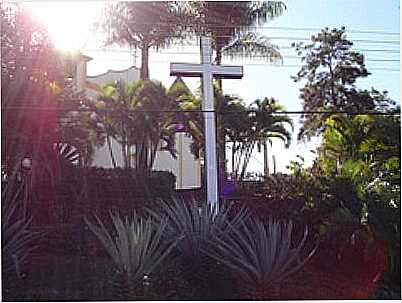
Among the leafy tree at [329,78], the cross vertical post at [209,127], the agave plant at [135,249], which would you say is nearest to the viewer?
the agave plant at [135,249]

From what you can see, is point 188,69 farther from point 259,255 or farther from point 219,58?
point 259,255

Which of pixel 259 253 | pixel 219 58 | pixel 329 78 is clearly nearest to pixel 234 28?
pixel 219 58

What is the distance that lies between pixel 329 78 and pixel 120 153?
3.32 m

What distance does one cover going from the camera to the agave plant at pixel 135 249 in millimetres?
5277

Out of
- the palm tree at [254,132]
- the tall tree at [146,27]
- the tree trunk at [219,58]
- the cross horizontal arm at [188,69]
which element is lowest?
the palm tree at [254,132]

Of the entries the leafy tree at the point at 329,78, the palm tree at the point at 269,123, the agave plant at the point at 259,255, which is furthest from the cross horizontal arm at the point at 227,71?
the agave plant at the point at 259,255

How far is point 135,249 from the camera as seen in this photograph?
17.3ft

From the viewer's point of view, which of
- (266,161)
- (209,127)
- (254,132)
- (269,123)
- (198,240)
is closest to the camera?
(198,240)

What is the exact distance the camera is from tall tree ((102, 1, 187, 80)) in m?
6.87

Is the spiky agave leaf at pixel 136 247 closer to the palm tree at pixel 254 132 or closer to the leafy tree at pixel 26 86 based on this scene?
the leafy tree at pixel 26 86

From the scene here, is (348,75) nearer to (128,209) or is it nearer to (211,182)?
(211,182)

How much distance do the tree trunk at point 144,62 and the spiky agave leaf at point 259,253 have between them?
2434mm

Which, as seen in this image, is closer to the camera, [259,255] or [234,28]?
[259,255]

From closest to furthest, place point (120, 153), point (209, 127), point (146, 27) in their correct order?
point (209, 127) < point (146, 27) < point (120, 153)
